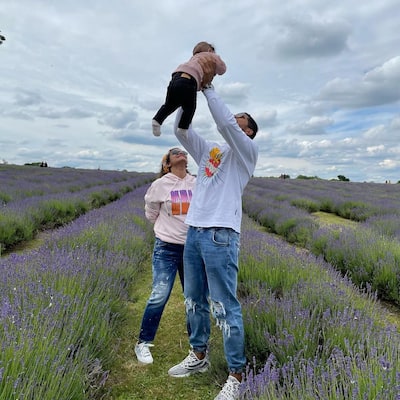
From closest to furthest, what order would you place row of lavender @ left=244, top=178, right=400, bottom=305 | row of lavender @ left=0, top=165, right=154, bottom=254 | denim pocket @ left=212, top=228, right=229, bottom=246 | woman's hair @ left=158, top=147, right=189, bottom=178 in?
denim pocket @ left=212, top=228, right=229, bottom=246 → woman's hair @ left=158, top=147, right=189, bottom=178 → row of lavender @ left=244, top=178, right=400, bottom=305 → row of lavender @ left=0, top=165, right=154, bottom=254

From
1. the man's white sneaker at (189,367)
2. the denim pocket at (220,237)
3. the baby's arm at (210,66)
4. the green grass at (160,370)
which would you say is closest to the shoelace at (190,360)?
the man's white sneaker at (189,367)

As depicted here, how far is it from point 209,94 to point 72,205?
8.24 meters

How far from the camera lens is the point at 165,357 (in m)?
3.16

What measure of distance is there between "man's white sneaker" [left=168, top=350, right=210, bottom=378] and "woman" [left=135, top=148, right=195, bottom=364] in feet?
0.85

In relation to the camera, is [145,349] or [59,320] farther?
[145,349]

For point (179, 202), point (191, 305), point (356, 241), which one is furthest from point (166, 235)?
point (356, 241)

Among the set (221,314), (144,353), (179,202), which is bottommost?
(144,353)

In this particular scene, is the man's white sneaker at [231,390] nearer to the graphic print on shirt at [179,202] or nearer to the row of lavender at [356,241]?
the graphic print on shirt at [179,202]

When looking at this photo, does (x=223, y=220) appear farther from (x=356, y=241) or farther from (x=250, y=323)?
(x=356, y=241)

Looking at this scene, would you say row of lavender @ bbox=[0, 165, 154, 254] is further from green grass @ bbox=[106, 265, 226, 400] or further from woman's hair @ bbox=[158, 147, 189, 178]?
woman's hair @ bbox=[158, 147, 189, 178]

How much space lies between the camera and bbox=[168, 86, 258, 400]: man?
2234mm

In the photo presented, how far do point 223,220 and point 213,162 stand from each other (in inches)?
16.0

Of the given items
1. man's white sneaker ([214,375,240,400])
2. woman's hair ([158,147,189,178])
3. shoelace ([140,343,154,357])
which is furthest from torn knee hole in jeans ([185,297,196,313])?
woman's hair ([158,147,189,178])

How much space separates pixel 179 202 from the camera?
9.80ft
